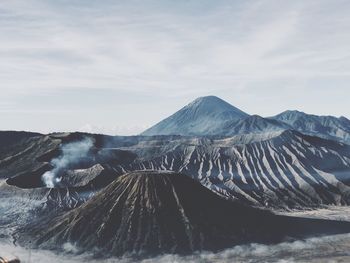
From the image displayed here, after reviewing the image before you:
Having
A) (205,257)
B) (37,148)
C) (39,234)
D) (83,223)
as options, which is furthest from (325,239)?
(37,148)

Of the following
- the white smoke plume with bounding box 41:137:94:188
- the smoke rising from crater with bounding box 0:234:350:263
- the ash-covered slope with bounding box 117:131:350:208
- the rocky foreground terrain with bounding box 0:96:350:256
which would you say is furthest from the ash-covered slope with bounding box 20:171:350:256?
the white smoke plume with bounding box 41:137:94:188

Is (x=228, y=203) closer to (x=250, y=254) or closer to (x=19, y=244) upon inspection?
(x=250, y=254)

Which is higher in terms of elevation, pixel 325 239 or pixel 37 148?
pixel 37 148

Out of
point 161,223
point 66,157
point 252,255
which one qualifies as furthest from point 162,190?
point 66,157

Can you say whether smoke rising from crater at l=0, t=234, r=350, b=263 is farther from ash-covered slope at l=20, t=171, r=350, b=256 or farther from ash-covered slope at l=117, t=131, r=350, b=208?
ash-covered slope at l=117, t=131, r=350, b=208

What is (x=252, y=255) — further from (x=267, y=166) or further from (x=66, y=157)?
(x=66, y=157)
